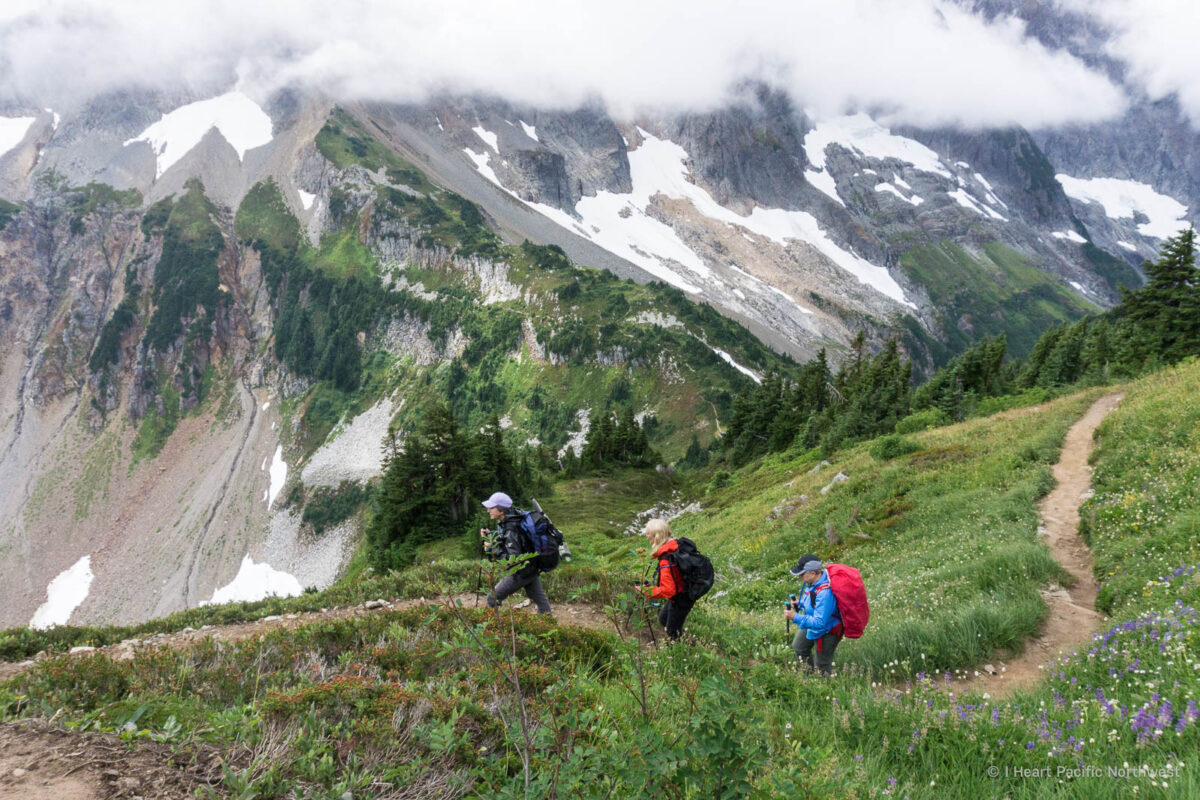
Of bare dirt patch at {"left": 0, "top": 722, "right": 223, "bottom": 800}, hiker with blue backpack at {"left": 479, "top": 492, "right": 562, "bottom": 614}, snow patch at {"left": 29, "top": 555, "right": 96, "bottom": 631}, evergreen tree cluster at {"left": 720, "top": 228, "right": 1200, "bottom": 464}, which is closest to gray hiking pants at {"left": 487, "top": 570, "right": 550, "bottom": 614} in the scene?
hiker with blue backpack at {"left": 479, "top": 492, "right": 562, "bottom": 614}

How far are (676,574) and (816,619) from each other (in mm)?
1640

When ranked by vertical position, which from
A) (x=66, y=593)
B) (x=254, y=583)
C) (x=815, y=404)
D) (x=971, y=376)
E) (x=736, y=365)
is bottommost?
(x=66, y=593)

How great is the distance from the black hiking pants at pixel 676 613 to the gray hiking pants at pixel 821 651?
131 centimetres

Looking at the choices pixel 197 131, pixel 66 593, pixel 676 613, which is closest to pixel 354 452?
pixel 66 593

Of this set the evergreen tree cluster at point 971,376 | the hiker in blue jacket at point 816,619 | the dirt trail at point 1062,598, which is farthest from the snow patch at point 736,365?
the hiker in blue jacket at point 816,619

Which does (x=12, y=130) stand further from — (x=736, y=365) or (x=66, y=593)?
(x=736, y=365)

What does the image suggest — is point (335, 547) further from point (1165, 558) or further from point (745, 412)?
point (1165, 558)

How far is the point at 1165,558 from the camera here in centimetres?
654

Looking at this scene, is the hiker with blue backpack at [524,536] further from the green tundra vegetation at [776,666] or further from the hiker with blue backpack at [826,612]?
the hiker with blue backpack at [826,612]

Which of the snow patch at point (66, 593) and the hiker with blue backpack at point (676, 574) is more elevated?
the hiker with blue backpack at point (676, 574)

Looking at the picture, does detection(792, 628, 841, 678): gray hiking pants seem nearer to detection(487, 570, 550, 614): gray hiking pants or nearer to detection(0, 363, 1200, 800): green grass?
detection(0, 363, 1200, 800): green grass

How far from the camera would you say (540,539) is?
8242 millimetres

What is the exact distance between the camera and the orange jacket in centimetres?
657

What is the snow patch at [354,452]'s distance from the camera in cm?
9631
